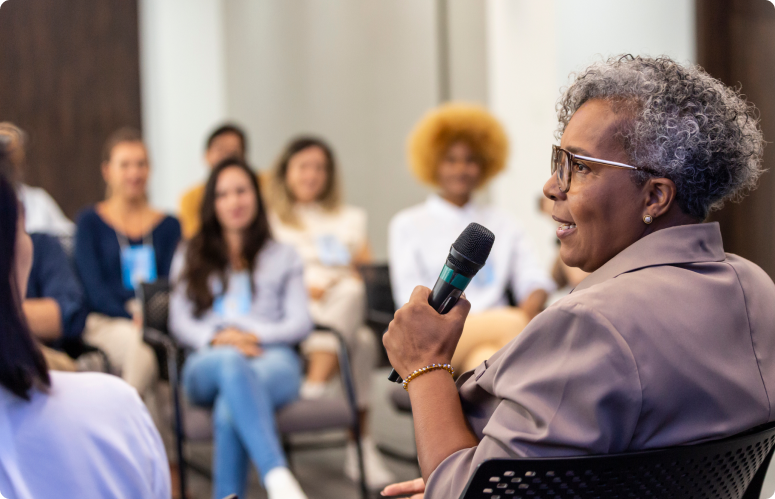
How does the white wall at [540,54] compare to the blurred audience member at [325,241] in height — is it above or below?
above

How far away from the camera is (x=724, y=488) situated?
104cm

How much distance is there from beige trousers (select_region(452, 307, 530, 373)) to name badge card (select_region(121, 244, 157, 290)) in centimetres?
162

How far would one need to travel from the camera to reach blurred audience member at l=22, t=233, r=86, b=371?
267 cm

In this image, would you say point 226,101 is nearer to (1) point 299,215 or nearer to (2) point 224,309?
(1) point 299,215

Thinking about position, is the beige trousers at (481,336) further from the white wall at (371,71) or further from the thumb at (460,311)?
the thumb at (460,311)

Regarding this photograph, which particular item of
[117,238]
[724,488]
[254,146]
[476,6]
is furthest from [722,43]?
[254,146]

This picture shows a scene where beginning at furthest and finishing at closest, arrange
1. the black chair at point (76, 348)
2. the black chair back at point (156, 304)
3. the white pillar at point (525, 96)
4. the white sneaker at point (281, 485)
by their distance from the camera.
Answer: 1. the white pillar at point (525, 96)
2. the black chair back at point (156, 304)
3. the black chair at point (76, 348)
4. the white sneaker at point (281, 485)

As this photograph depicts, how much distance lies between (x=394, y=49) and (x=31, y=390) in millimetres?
4893

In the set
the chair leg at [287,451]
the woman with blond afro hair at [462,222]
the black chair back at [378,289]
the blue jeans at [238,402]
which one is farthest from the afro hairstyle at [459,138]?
the chair leg at [287,451]

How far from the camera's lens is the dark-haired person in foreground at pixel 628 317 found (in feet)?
2.98

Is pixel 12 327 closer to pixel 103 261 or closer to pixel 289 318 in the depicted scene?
pixel 289 318

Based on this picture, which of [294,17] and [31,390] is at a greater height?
[294,17]

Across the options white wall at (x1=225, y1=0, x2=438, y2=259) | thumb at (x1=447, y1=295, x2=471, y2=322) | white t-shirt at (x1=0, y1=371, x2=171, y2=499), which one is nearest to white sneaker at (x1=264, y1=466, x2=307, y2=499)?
white t-shirt at (x1=0, y1=371, x2=171, y2=499)

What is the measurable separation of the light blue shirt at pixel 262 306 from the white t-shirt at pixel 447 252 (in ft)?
1.51
